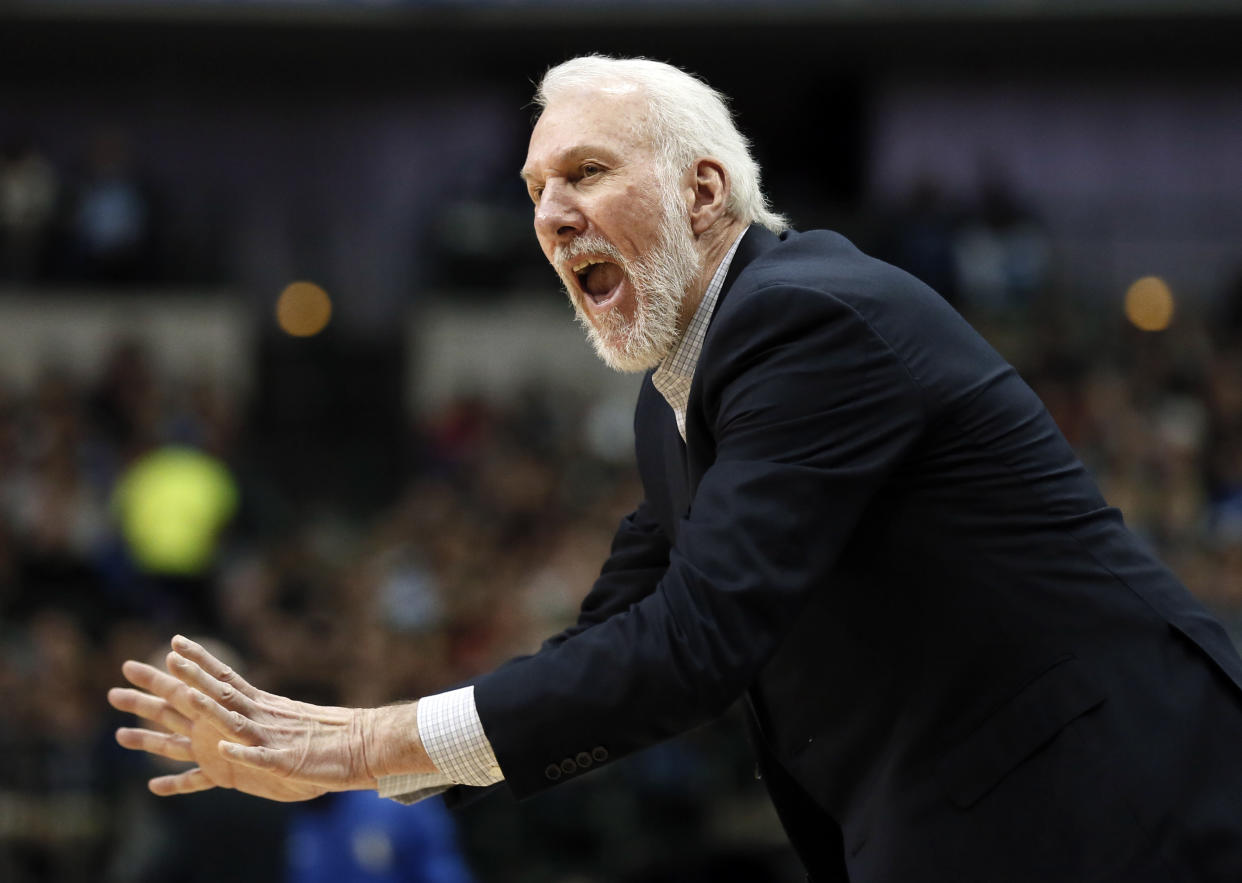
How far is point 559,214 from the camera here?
8.60 feet

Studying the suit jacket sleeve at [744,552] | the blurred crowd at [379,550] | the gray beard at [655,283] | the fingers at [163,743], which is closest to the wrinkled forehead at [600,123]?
the gray beard at [655,283]

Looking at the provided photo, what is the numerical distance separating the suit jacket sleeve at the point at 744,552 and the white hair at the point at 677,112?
42 cm

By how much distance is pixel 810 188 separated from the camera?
50.6ft

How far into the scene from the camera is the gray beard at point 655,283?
8.64 ft

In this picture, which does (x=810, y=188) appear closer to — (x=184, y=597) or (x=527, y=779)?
(x=184, y=597)

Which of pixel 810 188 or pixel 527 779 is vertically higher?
pixel 810 188

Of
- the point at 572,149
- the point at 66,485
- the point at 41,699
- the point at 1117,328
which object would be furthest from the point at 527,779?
the point at 1117,328

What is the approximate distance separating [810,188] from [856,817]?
13391 mm

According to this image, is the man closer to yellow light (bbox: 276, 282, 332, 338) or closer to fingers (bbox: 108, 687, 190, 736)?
fingers (bbox: 108, 687, 190, 736)

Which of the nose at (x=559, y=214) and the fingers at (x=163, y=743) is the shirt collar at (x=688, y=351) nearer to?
the nose at (x=559, y=214)

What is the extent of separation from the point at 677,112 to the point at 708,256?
0.26 m

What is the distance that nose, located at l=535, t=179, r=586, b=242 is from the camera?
2.62m

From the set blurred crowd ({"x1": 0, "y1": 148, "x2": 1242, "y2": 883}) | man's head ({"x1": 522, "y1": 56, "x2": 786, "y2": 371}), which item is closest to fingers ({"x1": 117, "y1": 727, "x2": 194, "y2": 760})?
man's head ({"x1": 522, "y1": 56, "x2": 786, "y2": 371})

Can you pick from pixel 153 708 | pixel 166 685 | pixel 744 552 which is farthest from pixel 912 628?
pixel 153 708
